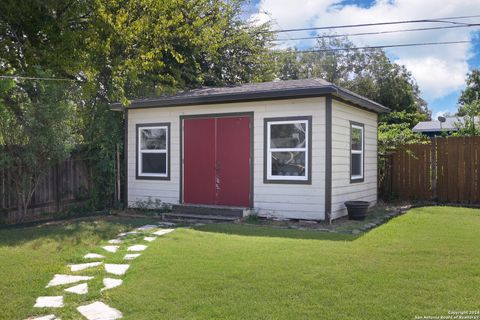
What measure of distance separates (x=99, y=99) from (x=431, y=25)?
1126 cm

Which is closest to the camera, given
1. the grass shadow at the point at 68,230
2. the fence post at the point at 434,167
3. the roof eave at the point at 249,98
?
the grass shadow at the point at 68,230

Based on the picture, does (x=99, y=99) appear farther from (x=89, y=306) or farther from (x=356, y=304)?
(x=356, y=304)

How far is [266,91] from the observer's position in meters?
8.54

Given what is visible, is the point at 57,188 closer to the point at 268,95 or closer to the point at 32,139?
the point at 32,139

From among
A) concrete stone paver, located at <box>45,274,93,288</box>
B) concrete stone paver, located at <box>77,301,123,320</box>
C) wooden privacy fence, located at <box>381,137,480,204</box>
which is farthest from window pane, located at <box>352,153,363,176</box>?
concrete stone paver, located at <box>77,301,123,320</box>

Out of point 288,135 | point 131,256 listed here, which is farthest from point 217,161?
point 131,256

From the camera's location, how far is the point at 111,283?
4387mm

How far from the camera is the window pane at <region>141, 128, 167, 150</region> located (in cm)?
1020

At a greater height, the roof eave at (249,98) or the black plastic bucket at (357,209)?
the roof eave at (249,98)

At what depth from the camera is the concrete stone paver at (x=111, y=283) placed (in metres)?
4.25

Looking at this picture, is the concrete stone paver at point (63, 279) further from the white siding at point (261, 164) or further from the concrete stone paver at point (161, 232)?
the white siding at point (261, 164)

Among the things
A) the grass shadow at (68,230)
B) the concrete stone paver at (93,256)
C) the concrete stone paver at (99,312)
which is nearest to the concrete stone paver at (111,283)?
the concrete stone paver at (99,312)

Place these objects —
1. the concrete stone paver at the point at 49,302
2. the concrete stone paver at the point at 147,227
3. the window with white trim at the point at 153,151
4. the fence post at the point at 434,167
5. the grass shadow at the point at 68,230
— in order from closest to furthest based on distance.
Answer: the concrete stone paver at the point at 49,302
the grass shadow at the point at 68,230
the concrete stone paver at the point at 147,227
the window with white trim at the point at 153,151
the fence post at the point at 434,167

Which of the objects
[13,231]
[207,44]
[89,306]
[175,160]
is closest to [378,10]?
[207,44]
